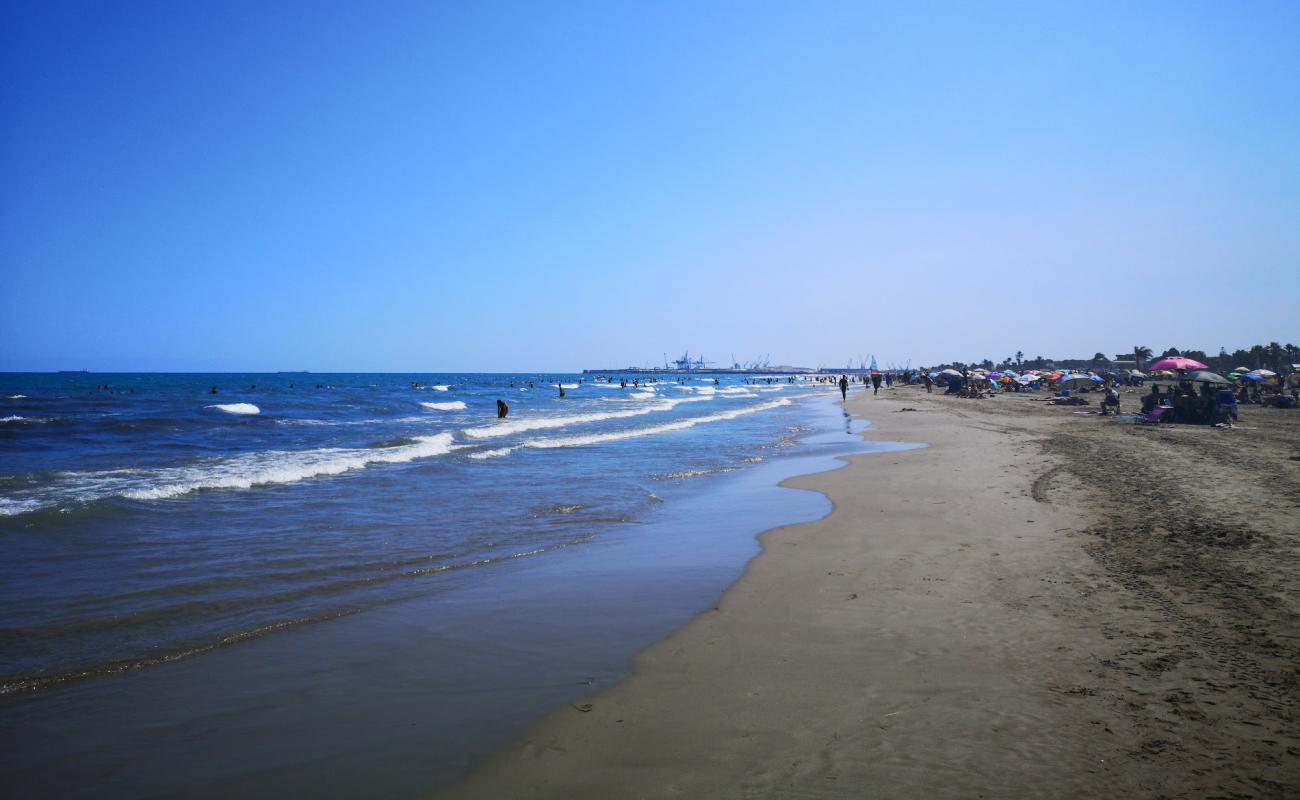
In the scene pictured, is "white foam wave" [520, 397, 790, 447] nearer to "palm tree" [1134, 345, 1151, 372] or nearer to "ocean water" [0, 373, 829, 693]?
"ocean water" [0, 373, 829, 693]

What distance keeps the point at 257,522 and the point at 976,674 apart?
10.5 meters

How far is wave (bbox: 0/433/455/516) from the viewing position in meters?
12.4

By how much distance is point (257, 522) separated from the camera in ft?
34.9

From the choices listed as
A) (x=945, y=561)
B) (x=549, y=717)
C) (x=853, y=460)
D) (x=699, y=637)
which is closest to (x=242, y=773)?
(x=549, y=717)

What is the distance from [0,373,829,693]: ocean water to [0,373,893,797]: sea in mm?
49

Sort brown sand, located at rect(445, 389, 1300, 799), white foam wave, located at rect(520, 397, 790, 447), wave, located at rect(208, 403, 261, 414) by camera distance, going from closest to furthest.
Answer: brown sand, located at rect(445, 389, 1300, 799)
white foam wave, located at rect(520, 397, 790, 447)
wave, located at rect(208, 403, 261, 414)

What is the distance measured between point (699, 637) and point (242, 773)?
3.39m

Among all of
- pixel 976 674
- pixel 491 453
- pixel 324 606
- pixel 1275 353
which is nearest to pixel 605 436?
pixel 491 453

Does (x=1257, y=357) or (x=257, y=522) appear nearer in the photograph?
(x=257, y=522)

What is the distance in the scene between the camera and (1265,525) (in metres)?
8.06

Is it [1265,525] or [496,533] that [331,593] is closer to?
[496,533]

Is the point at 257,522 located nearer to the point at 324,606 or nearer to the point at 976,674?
the point at 324,606

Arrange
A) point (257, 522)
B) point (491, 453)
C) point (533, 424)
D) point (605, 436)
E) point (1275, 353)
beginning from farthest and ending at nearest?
point (1275, 353)
point (533, 424)
point (605, 436)
point (491, 453)
point (257, 522)

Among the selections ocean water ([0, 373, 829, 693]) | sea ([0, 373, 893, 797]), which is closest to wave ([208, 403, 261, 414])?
ocean water ([0, 373, 829, 693])
